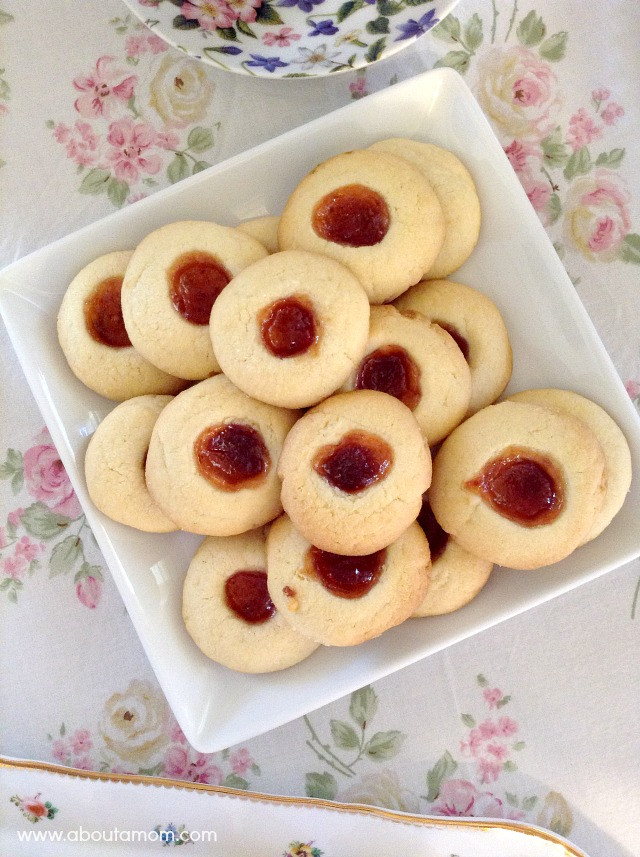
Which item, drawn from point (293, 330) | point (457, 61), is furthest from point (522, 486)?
point (457, 61)

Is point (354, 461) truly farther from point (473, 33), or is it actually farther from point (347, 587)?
point (473, 33)

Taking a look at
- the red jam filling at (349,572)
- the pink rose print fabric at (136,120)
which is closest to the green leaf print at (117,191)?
the pink rose print fabric at (136,120)

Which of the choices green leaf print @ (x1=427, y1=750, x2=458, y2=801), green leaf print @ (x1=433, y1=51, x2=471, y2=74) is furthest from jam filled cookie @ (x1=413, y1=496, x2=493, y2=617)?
green leaf print @ (x1=433, y1=51, x2=471, y2=74)

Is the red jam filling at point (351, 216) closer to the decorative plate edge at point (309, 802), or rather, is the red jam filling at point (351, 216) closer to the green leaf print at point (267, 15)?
the green leaf print at point (267, 15)

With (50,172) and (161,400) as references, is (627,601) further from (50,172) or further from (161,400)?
(50,172)

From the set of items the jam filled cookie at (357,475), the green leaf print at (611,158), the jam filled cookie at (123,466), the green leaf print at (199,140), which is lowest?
the jam filled cookie at (123,466)

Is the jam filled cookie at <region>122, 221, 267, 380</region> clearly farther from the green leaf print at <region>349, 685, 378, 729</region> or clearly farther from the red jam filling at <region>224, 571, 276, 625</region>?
the green leaf print at <region>349, 685, 378, 729</region>
